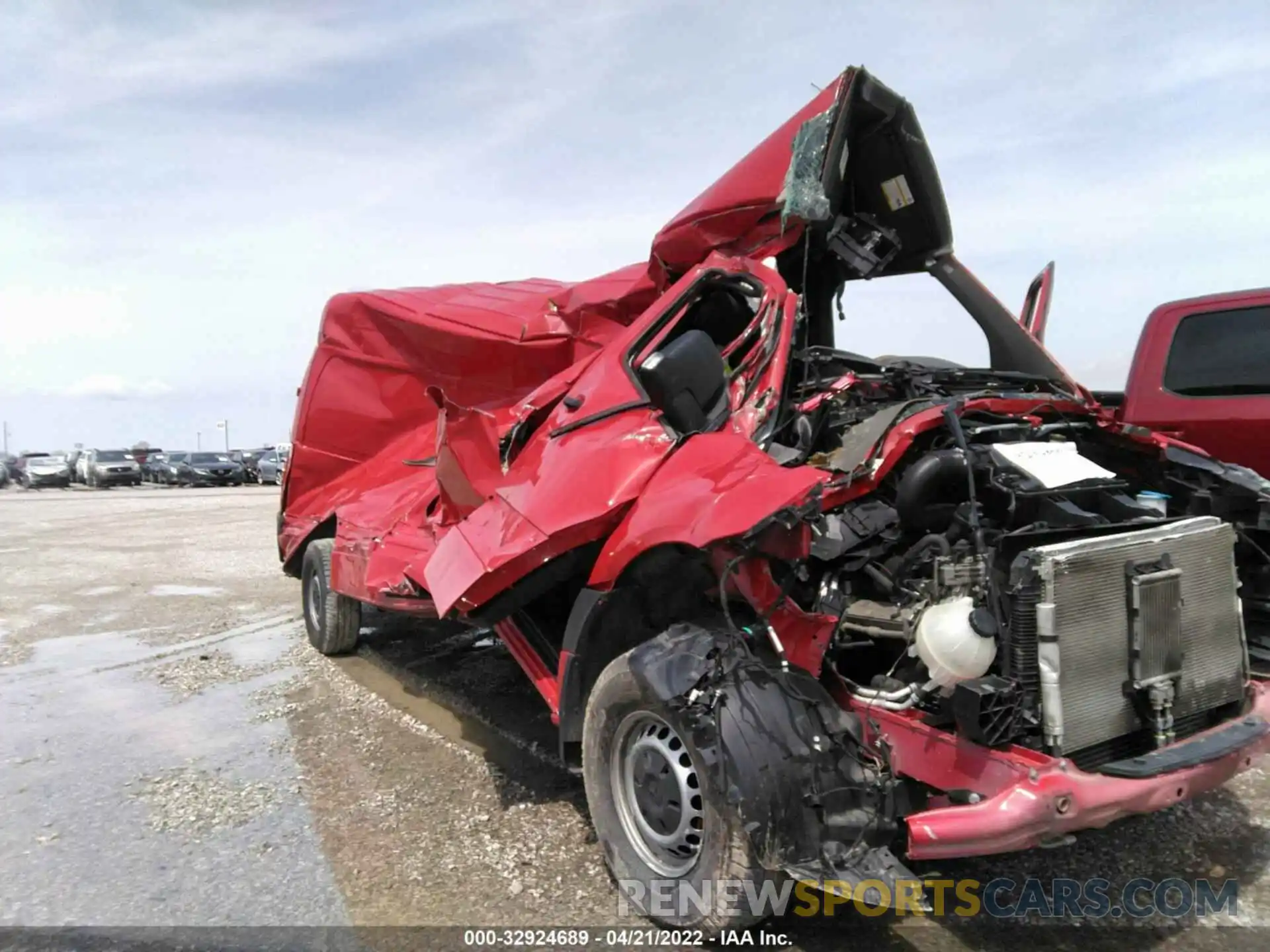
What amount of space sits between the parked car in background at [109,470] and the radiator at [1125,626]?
4120 cm

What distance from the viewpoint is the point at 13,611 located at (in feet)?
29.5

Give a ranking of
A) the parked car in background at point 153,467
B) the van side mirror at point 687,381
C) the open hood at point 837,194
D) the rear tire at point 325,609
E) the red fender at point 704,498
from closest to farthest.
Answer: the red fender at point 704,498 → the van side mirror at point 687,381 → the open hood at point 837,194 → the rear tire at point 325,609 → the parked car in background at point 153,467

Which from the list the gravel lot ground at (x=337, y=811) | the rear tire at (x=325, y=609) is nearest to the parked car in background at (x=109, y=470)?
the gravel lot ground at (x=337, y=811)

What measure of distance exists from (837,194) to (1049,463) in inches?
62.1

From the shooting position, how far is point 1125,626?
9.46 feet

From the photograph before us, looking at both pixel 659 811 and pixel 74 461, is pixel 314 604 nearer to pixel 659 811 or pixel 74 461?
pixel 659 811

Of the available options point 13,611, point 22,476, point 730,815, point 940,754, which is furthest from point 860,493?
point 22,476

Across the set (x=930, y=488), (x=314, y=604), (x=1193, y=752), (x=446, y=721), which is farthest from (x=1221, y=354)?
(x=314, y=604)

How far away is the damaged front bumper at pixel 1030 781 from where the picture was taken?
247cm

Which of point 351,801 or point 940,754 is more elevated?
point 940,754

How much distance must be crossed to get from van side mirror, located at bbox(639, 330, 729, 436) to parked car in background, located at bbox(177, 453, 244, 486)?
3829cm

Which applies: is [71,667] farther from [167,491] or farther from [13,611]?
[167,491]

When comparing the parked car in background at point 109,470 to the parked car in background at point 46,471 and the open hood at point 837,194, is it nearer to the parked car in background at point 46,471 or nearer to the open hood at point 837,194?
the parked car in background at point 46,471

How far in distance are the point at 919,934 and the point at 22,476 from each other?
151ft
